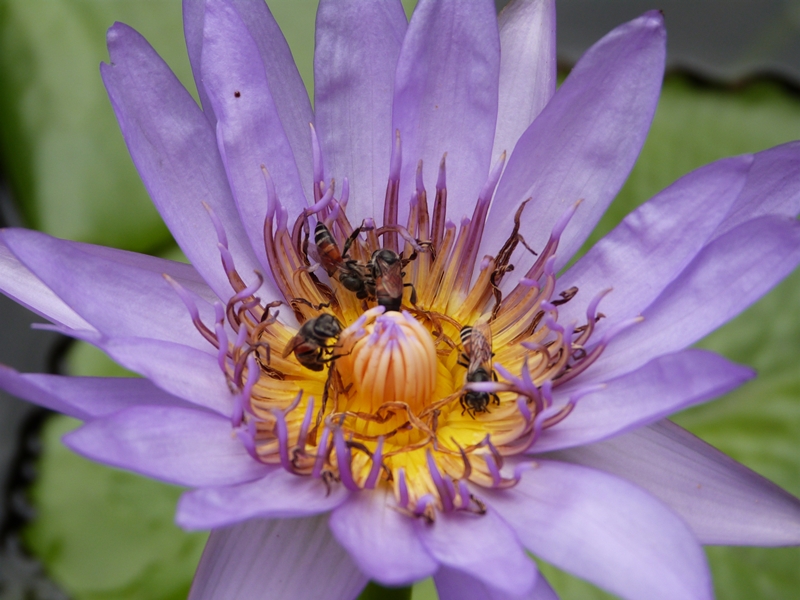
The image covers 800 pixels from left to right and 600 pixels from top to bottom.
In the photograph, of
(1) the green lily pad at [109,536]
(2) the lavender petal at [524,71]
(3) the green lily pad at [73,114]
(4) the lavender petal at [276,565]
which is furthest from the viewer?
(3) the green lily pad at [73,114]

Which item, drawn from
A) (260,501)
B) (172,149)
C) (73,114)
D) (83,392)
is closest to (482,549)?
(260,501)

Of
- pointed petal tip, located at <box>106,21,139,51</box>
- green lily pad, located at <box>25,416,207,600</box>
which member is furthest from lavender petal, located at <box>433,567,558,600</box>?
green lily pad, located at <box>25,416,207,600</box>

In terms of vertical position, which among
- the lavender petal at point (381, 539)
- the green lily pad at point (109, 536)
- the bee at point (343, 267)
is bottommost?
the green lily pad at point (109, 536)

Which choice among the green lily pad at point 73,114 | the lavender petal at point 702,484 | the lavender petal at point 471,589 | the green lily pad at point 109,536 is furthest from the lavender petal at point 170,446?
the green lily pad at point 73,114

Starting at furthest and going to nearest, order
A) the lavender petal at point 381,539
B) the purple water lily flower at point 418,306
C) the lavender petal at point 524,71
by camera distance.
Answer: the lavender petal at point 524,71 → the purple water lily flower at point 418,306 → the lavender petal at point 381,539

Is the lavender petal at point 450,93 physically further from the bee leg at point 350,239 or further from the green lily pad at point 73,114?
the green lily pad at point 73,114

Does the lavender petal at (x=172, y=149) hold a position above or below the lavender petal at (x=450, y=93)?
below

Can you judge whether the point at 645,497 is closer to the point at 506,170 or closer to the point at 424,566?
the point at 424,566

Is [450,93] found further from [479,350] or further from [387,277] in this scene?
[479,350]
